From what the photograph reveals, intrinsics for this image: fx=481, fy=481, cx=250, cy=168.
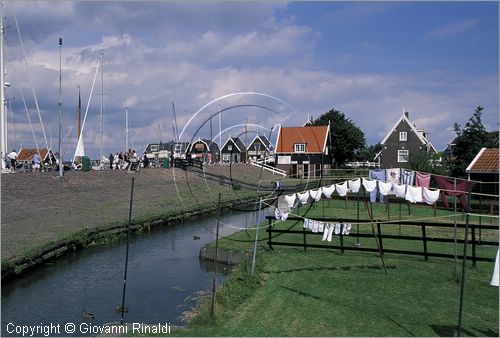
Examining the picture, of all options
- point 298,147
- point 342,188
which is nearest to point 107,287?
point 342,188

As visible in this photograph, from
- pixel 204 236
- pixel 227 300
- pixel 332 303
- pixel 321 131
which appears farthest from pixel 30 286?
pixel 321 131

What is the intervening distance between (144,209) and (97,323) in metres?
22.1

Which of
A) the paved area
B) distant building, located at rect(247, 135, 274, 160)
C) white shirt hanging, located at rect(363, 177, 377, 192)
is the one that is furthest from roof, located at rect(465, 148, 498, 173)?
white shirt hanging, located at rect(363, 177, 377, 192)

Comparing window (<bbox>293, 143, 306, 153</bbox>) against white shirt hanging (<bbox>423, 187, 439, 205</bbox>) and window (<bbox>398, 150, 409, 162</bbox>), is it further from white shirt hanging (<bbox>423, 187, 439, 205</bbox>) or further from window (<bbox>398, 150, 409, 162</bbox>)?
white shirt hanging (<bbox>423, 187, 439, 205</bbox>)

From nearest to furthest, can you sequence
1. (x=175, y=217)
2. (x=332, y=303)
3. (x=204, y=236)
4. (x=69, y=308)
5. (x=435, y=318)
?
(x=435, y=318) < (x=332, y=303) < (x=69, y=308) < (x=204, y=236) < (x=175, y=217)

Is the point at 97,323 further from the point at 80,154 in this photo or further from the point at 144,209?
the point at 80,154

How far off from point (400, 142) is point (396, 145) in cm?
73

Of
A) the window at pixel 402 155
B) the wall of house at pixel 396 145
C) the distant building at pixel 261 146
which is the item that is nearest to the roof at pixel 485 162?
the distant building at pixel 261 146

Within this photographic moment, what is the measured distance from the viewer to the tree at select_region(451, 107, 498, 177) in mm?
43500

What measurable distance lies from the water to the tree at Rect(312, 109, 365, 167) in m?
74.6

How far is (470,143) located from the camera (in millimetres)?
44062

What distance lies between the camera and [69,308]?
14.7m

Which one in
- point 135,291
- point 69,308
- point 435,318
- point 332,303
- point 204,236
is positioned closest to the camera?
point 435,318

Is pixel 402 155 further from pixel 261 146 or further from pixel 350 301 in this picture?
pixel 350 301
